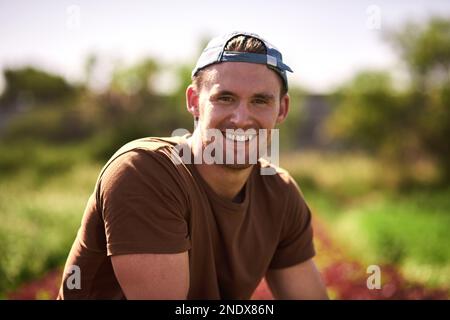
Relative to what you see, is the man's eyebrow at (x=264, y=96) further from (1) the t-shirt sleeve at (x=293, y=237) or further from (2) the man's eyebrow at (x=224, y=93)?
(1) the t-shirt sleeve at (x=293, y=237)

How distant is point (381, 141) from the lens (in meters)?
13.8

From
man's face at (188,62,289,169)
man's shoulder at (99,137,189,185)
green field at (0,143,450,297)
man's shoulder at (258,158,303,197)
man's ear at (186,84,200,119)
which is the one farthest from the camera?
green field at (0,143,450,297)

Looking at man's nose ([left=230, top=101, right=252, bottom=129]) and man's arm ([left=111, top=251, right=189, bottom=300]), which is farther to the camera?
man's nose ([left=230, top=101, right=252, bottom=129])

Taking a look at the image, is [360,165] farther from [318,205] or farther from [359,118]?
[318,205]

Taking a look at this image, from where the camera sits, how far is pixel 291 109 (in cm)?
1728

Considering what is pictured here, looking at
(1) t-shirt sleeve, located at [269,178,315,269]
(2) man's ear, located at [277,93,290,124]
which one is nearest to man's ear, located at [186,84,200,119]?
(2) man's ear, located at [277,93,290,124]

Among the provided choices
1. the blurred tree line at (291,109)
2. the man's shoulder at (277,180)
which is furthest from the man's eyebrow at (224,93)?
the blurred tree line at (291,109)

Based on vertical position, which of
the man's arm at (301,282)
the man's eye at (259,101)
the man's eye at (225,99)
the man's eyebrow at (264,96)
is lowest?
the man's arm at (301,282)

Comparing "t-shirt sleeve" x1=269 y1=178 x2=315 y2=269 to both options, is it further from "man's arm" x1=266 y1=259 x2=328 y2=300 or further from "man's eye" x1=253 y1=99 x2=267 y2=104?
A: "man's eye" x1=253 y1=99 x2=267 y2=104

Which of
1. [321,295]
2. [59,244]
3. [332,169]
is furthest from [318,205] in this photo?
[321,295]

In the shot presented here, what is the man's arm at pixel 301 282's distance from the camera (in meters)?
2.80

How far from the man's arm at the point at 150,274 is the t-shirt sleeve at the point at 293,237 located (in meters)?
0.88

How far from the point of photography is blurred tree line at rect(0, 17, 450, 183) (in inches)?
521
